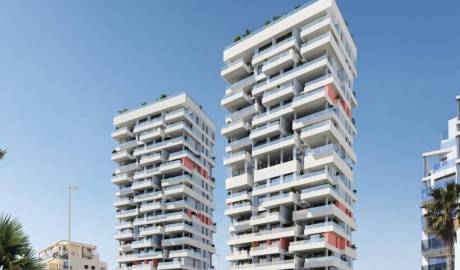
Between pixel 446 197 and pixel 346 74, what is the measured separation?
3603 cm

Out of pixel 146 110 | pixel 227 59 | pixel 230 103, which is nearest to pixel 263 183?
pixel 230 103

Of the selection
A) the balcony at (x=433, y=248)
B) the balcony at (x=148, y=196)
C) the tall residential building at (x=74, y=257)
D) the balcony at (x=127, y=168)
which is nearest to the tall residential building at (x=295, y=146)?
the balcony at (x=433, y=248)

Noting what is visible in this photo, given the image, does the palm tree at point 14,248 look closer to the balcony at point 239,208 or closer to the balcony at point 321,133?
the balcony at point 321,133

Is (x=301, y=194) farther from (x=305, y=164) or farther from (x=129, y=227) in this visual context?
(x=129, y=227)

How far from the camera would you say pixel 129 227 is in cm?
10444

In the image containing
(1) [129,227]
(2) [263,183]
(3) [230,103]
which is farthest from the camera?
(1) [129,227]

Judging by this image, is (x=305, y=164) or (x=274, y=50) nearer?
(x=305, y=164)

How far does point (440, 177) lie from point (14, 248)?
213ft

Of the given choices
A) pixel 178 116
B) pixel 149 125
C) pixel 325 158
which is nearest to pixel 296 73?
pixel 325 158

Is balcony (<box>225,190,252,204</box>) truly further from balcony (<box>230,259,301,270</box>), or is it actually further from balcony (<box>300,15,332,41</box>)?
balcony (<box>300,15,332,41</box>)

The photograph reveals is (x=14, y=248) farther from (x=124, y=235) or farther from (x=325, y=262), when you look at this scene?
(x=124, y=235)

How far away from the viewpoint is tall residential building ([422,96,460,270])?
216 feet

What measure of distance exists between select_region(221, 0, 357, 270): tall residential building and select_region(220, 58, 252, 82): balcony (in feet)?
1.32

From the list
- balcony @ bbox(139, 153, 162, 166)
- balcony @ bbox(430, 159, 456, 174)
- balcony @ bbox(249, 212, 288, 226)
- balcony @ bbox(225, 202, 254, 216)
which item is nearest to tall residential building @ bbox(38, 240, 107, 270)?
balcony @ bbox(139, 153, 162, 166)
